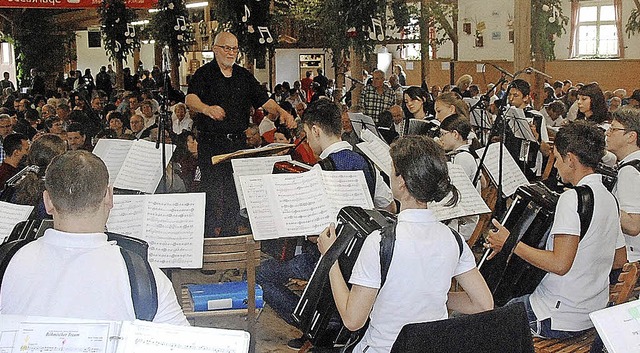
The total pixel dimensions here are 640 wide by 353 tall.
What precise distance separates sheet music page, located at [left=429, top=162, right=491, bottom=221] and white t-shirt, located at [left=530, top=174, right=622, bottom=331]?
0.60 m

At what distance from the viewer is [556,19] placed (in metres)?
11.0

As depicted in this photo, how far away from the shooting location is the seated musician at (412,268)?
107 inches

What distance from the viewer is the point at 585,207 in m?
3.40

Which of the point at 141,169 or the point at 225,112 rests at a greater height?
the point at 225,112

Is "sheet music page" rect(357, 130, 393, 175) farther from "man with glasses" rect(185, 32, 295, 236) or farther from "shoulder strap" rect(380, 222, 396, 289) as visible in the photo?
"shoulder strap" rect(380, 222, 396, 289)

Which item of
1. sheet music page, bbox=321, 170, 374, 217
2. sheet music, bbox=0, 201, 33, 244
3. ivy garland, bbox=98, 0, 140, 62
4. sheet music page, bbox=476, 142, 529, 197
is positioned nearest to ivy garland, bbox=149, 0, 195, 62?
ivy garland, bbox=98, 0, 140, 62

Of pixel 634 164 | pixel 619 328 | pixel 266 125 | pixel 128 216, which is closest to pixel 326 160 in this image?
pixel 128 216

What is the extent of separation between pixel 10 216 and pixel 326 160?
1614mm

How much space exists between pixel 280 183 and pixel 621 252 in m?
1.68

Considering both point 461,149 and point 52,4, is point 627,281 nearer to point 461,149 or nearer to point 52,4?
point 461,149

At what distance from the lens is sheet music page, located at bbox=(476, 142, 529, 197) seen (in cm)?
487

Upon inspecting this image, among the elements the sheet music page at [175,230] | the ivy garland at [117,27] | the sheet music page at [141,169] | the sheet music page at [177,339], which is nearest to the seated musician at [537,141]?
the sheet music page at [141,169]

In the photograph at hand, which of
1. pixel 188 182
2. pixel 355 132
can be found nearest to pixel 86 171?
pixel 188 182

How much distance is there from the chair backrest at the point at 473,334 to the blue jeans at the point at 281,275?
195 centimetres
